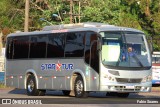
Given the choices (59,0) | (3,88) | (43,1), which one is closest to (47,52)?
(3,88)

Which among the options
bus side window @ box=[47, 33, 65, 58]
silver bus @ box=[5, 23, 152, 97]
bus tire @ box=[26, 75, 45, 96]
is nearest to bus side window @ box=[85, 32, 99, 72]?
silver bus @ box=[5, 23, 152, 97]

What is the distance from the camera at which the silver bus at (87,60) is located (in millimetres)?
25016

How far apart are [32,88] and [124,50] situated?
6.00 meters

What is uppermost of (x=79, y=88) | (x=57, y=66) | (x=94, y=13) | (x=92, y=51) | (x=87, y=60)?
(x=94, y=13)

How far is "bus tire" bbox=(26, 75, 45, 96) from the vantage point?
2903 centimetres

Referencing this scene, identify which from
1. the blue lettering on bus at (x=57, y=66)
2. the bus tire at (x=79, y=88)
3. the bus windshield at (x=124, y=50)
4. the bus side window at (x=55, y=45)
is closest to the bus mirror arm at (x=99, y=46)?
the bus windshield at (x=124, y=50)

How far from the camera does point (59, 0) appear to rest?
61.9 meters

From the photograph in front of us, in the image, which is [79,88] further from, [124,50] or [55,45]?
[55,45]

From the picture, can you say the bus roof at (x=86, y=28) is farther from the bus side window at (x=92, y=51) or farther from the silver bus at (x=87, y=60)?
the bus side window at (x=92, y=51)

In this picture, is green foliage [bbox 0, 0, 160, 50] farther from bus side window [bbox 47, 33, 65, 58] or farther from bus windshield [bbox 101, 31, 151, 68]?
bus windshield [bbox 101, 31, 151, 68]

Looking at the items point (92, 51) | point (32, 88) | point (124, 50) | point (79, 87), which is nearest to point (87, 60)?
point (92, 51)

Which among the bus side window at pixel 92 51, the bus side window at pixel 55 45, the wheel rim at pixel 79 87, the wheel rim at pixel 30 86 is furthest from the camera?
the wheel rim at pixel 30 86

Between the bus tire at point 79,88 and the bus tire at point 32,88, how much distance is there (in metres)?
3.32

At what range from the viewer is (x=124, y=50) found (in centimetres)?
2519
